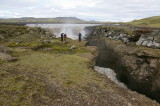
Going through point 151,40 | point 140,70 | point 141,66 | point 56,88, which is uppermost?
point 151,40

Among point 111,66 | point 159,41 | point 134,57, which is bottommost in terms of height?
point 111,66

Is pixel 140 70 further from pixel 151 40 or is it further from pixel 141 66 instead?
pixel 151 40

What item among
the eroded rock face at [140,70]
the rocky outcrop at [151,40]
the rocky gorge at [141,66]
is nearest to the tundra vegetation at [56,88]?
the eroded rock face at [140,70]

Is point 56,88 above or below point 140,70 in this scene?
above

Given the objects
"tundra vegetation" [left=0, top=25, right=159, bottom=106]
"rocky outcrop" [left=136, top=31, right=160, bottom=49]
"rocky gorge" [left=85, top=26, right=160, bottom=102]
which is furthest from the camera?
"rocky outcrop" [left=136, top=31, right=160, bottom=49]

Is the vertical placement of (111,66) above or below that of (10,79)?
below

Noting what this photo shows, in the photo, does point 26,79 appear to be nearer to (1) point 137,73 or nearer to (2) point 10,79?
(2) point 10,79

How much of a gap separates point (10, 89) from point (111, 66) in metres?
27.3

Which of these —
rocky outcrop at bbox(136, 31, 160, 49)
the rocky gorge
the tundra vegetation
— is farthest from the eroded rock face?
the tundra vegetation

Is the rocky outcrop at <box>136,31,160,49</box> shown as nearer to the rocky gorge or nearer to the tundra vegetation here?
the rocky gorge

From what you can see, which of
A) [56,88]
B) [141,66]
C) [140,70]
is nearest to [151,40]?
[141,66]

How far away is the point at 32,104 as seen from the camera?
15.2m

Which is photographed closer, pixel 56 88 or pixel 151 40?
pixel 56 88

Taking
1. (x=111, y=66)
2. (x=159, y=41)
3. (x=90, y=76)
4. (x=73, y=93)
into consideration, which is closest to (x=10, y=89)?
(x=73, y=93)
